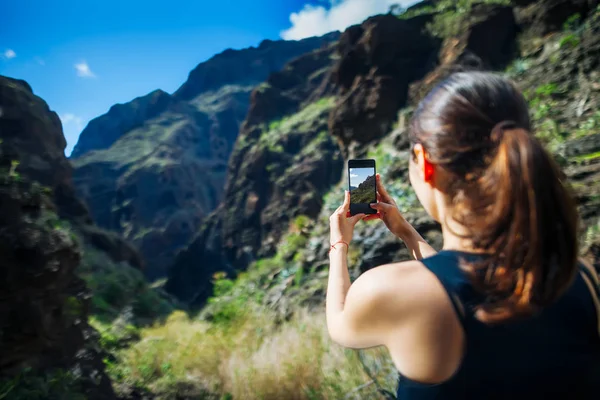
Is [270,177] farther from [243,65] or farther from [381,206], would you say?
[243,65]

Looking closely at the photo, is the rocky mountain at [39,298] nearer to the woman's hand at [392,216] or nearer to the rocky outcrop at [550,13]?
the woman's hand at [392,216]

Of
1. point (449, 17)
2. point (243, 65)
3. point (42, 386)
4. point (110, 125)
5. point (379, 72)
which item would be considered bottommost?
point (42, 386)

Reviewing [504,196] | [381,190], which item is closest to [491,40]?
[381,190]

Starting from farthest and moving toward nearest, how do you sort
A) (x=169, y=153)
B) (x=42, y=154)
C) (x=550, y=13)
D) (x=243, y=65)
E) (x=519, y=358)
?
(x=243, y=65), (x=169, y=153), (x=42, y=154), (x=550, y=13), (x=519, y=358)

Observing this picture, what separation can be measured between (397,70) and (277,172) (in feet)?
47.1

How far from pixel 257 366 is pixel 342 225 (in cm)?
279

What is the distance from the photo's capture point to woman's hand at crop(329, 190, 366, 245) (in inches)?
50.5

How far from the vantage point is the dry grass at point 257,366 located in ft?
9.83

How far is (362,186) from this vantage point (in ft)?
4.99

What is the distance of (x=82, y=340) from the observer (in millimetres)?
5191

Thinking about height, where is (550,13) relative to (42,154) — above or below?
above

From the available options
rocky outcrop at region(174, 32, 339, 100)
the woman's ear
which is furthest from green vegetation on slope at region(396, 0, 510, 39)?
rocky outcrop at region(174, 32, 339, 100)

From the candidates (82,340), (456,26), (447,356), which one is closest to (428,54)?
(456,26)

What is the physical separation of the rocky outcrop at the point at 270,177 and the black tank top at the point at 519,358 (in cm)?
2118
